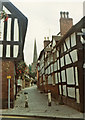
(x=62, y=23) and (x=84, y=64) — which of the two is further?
(x=62, y=23)

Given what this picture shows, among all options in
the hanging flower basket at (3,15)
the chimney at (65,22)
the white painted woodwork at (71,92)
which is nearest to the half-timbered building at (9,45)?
the hanging flower basket at (3,15)

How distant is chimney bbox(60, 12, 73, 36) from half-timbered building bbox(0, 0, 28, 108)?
5.88 meters

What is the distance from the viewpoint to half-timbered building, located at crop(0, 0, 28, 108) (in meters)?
8.78

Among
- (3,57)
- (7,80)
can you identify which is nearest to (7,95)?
(7,80)

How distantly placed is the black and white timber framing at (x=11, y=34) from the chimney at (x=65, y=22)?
5.93m

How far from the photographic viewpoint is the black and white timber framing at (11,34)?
896cm

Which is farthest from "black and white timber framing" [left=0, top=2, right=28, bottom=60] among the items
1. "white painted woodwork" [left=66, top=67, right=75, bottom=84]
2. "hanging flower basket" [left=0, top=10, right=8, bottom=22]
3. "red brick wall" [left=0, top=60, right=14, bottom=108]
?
"white painted woodwork" [left=66, top=67, right=75, bottom=84]

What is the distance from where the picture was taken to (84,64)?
741 cm

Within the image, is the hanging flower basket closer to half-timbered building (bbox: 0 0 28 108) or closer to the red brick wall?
half-timbered building (bbox: 0 0 28 108)

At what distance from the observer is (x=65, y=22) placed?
47.0 ft

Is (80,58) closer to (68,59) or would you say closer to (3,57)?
(68,59)

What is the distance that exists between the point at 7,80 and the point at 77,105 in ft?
15.0

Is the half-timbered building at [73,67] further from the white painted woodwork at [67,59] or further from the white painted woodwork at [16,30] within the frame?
the white painted woodwork at [16,30]

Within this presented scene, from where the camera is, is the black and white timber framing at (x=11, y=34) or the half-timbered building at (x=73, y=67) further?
the black and white timber framing at (x=11, y=34)
